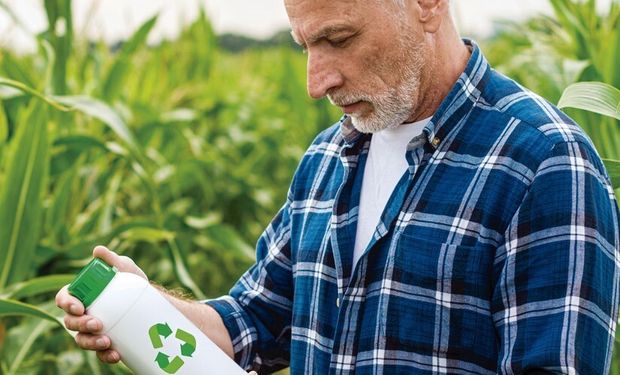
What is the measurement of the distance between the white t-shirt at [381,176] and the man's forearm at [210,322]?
294 millimetres

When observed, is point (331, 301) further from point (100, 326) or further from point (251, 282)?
point (100, 326)

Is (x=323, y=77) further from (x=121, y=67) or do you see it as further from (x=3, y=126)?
(x=121, y=67)

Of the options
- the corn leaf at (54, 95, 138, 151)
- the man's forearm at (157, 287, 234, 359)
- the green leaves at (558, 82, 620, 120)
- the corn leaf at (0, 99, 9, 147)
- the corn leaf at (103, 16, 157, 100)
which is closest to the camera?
the green leaves at (558, 82, 620, 120)

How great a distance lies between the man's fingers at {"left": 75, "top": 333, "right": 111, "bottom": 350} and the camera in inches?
52.0

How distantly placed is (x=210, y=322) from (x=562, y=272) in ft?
2.05

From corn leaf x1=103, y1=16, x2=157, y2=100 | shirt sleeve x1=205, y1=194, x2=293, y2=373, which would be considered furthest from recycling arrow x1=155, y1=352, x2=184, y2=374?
corn leaf x1=103, y1=16, x2=157, y2=100

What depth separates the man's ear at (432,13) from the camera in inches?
58.5

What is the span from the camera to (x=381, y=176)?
5.10ft

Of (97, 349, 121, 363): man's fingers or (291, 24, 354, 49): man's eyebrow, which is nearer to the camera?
(97, 349, 121, 363): man's fingers

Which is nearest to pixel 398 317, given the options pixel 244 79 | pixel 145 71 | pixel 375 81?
pixel 375 81

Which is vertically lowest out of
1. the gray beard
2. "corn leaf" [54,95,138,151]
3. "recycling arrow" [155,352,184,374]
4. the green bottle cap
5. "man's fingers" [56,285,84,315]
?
"recycling arrow" [155,352,184,374]

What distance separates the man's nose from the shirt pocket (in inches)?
9.6

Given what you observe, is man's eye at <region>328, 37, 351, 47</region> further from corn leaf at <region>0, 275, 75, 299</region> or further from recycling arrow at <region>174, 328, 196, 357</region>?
corn leaf at <region>0, 275, 75, 299</region>

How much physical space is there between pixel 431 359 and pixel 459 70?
0.45 metres
